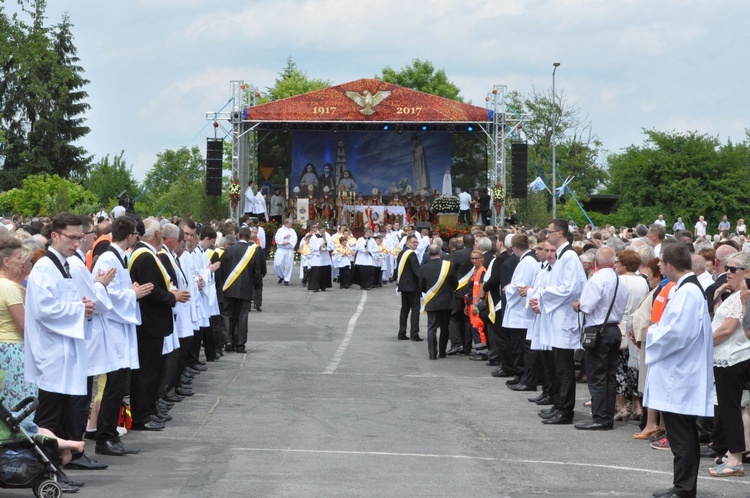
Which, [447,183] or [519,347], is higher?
[447,183]

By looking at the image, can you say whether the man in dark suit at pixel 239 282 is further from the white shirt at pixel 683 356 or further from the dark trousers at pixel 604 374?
the white shirt at pixel 683 356

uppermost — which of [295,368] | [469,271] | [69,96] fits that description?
[69,96]

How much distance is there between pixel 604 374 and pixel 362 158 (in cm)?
3387

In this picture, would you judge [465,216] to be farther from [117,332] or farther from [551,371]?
[117,332]

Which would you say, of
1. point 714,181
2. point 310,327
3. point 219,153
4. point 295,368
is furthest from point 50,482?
point 714,181

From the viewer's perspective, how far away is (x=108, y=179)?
233 ft

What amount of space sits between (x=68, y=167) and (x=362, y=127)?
36243 mm

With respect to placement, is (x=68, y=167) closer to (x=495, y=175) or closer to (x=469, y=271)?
(x=495, y=175)

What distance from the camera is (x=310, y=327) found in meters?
22.8

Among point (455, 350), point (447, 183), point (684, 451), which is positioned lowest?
point (455, 350)

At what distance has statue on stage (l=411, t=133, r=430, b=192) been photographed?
45.6m

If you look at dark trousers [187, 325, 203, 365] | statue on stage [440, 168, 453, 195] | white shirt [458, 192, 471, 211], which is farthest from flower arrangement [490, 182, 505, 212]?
dark trousers [187, 325, 203, 365]

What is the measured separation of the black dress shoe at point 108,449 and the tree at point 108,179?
5923cm

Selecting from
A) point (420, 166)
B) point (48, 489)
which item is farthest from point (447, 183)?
point (48, 489)
